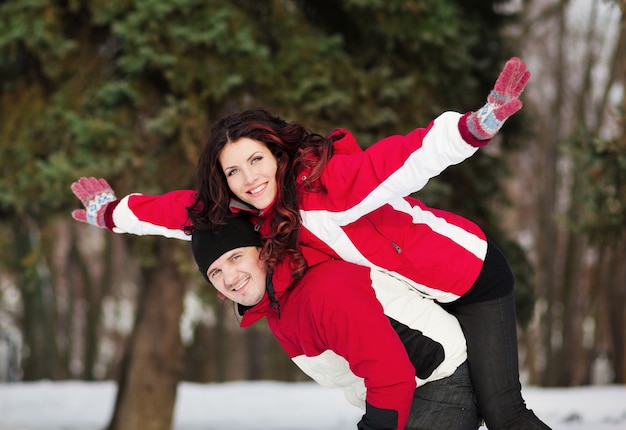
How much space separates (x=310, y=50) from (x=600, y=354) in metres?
10.6

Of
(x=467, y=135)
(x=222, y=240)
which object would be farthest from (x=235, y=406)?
(x=467, y=135)

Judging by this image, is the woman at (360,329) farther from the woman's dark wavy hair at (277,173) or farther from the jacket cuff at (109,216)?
the jacket cuff at (109,216)

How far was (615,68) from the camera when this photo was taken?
1313 centimetres

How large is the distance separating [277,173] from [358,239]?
372mm

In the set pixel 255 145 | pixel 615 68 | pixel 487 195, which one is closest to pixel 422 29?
pixel 487 195

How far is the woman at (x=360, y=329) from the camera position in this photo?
242cm

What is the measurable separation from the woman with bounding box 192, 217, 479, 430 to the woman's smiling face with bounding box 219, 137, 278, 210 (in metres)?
→ 0.14

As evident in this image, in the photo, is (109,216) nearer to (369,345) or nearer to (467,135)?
(369,345)

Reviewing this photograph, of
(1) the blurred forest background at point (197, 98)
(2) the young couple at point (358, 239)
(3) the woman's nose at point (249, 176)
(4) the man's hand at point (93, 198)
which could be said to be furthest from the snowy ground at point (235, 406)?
(3) the woman's nose at point (249, 176)

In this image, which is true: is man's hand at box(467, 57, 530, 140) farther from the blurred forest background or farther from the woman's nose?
the blurred forest background

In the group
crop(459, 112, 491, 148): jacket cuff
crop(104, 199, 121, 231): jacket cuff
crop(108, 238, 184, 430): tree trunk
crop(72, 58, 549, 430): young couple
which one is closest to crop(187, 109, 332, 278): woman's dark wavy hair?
crop(72, 58, 549, 430): young couple

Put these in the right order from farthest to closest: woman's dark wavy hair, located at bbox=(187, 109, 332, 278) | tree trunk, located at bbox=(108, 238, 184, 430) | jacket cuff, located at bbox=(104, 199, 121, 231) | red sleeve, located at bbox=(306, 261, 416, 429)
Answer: tree trunk, located at bbox=(108, 238, 184, 430) < jacket cuff, located at bbox=(104, 199, 121, 231) < woman's dark wavy hair, located at bbox=(187, 109, 332, 278) < red sleeve, located at bbox=(306, 261, 416, 429)

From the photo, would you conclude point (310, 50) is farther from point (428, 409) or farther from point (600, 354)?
point (600, 354)

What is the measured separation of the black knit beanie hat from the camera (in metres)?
2.70
